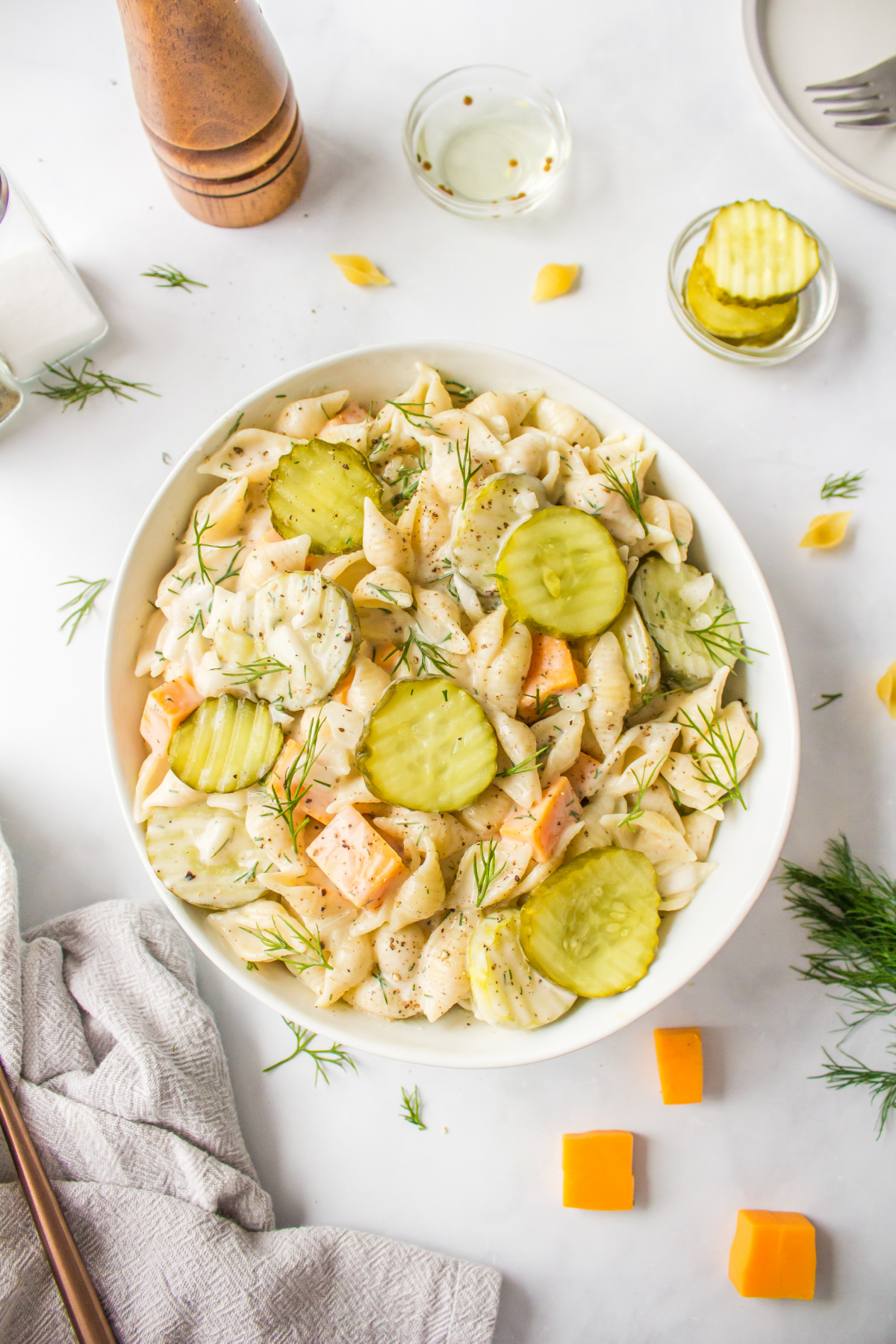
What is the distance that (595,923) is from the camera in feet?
8.25

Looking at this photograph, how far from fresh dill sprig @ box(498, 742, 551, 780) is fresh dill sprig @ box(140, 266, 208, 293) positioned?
2.16 m

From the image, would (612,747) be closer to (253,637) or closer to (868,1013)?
(253,637)

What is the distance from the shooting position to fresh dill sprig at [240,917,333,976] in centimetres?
252

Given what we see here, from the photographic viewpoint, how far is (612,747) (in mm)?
2553

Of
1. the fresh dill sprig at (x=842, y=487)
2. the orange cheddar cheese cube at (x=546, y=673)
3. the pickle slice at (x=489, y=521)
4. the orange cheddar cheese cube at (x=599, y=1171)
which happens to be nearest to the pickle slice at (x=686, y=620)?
the orange cheddar cheese cube at (x=546, y=673)

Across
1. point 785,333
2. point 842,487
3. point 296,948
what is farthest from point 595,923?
point 785,333

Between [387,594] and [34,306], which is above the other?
[34,306]

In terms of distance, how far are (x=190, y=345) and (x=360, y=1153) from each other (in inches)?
115

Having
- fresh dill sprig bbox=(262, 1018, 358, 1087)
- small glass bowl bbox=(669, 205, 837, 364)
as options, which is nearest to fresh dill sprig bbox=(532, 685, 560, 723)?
fresh dill sprig bbox=(262, 1018, 358, 1087)

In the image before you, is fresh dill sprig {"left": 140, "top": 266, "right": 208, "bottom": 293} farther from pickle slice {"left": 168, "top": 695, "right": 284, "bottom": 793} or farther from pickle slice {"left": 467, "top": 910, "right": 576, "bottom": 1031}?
pickle slice {"left": 467, "top": 910, "right": 576, "bottom": 1031}

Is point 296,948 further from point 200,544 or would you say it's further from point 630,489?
point 630,489

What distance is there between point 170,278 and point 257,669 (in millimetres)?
1688

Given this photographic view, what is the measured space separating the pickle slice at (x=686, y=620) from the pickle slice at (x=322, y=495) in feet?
2.76

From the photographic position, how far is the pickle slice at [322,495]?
2641 millimetres
